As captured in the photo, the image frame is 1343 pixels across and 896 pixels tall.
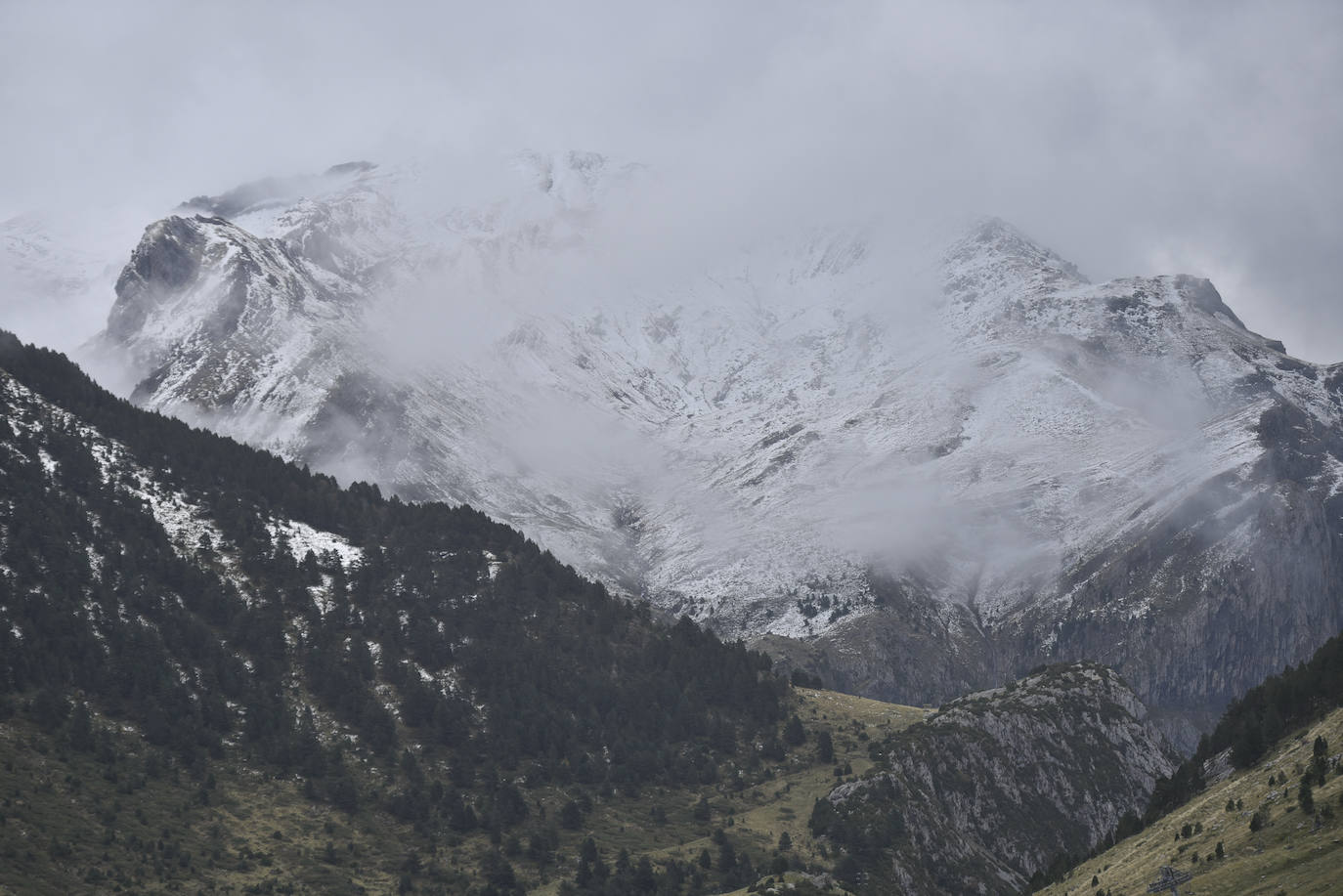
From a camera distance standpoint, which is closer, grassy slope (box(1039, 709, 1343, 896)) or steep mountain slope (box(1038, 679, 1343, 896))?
grassy slope (box(1039, 709, 1343, 896))

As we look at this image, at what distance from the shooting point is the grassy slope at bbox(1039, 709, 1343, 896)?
339 feet

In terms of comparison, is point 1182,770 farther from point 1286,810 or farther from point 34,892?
point 34,892

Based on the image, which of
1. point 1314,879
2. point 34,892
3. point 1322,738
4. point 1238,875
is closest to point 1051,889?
point 1322,738

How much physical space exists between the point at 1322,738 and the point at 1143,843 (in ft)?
80.8

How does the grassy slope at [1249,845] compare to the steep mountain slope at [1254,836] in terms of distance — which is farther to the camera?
the steep mountain slope at [1254,836]

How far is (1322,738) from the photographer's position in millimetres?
129875

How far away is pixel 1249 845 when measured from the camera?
116 metres

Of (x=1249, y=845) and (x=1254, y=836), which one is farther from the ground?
(x=1254, y=836)

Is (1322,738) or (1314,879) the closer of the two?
(1314,879)

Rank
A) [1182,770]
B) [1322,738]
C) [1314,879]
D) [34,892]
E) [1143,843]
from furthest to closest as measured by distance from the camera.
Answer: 1. [34,892]
2. [1182,770]
3. [1143,843]
4. [1322,738]
5. [1314,879]

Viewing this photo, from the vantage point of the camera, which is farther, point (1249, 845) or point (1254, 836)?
point (1254, 836)

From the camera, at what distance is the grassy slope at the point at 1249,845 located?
103 metres

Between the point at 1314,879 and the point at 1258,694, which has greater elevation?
the point at 1258,694

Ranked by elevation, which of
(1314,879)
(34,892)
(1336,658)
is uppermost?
(34,892)
